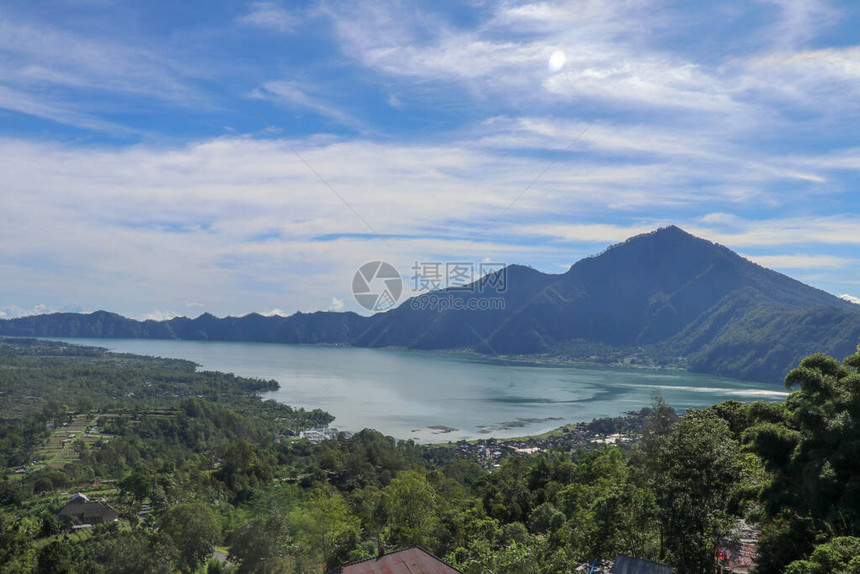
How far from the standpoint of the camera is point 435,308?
162 meters

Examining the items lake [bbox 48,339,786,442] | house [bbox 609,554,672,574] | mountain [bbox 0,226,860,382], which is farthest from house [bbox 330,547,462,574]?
mountain [bbox 0,226,860,382]

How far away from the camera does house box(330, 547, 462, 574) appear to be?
8875 mm

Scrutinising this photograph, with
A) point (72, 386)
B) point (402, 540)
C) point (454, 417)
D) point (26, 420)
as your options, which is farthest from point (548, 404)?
point (72, 386)

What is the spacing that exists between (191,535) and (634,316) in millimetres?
162306

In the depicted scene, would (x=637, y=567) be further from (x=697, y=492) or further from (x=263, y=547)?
(x=263, y=547)

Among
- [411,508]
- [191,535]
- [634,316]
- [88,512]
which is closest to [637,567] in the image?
[411,508]

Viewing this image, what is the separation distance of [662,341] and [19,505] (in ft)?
478

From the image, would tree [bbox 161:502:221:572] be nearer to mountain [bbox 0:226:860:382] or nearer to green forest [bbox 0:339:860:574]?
green forest [bbox 0:339:860:574]

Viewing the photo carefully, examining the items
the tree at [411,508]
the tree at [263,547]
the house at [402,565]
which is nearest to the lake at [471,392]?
the tree at [411,508]

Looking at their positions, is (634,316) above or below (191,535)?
above

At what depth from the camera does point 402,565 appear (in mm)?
9094

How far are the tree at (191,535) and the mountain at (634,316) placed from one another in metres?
93.0

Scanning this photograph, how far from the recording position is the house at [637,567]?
327 inches

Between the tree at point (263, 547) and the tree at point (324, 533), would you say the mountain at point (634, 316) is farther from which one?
the tree at point (263, 547)
